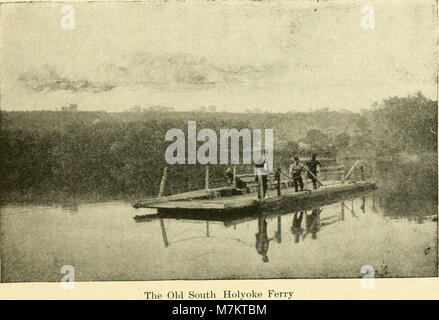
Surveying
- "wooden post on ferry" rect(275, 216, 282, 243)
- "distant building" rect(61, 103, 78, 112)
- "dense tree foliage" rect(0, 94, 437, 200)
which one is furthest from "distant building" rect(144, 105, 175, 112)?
"wooden post on ferry" rect(275, 216, 282, 243)

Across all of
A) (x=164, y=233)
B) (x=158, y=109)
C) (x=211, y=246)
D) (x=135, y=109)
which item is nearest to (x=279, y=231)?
(x=211, y=246)

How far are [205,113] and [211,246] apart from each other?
10.4 ft

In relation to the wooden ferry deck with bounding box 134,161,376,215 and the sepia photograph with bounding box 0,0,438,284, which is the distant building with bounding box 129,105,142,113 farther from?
the wooden ferry deck with bounding box 134,161,376,215

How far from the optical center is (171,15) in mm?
7945

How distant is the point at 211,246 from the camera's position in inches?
301

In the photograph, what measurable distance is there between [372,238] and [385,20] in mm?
4048

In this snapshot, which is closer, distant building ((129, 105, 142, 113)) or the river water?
the river water

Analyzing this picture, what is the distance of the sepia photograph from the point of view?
7.39 metres

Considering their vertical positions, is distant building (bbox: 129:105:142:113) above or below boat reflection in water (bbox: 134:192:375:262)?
above

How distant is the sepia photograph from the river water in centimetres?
3

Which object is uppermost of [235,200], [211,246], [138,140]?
[138,140]

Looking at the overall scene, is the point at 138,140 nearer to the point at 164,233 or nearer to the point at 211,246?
the point at 164,233

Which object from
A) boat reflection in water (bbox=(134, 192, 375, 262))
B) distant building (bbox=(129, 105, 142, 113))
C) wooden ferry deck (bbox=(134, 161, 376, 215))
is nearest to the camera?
boat reflection in water (bbox=(134, 192, 375, 262))

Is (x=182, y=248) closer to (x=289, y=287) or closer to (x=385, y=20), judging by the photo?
(x=289, y=287)
